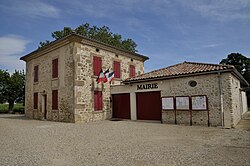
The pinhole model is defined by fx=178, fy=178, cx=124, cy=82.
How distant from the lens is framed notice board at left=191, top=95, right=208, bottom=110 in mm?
8715

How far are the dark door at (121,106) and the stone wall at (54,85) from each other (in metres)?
3.31

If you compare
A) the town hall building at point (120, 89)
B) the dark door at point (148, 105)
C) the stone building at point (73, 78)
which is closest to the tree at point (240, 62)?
the town hall building at point (120, 89)

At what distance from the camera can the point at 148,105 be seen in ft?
36.6

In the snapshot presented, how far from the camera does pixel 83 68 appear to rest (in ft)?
38.0

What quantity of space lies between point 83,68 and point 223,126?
28.0 feet

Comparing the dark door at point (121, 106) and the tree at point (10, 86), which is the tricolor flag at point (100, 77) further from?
the tree at point (10, 86)

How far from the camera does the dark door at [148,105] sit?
35.3 ft

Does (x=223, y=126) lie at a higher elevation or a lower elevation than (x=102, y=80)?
lower

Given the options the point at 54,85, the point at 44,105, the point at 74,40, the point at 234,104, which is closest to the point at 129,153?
the point at 234,104

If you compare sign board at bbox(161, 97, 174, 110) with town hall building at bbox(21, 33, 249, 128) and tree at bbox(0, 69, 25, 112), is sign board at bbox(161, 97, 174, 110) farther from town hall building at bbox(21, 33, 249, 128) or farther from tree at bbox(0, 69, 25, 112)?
tree at bbox(0, 69, 25, 112)

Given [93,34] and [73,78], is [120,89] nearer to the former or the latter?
[73,78]

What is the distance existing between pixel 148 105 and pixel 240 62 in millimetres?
24191

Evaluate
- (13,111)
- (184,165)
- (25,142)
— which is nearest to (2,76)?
(13,111)

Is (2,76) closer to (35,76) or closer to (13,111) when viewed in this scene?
(13,111)
